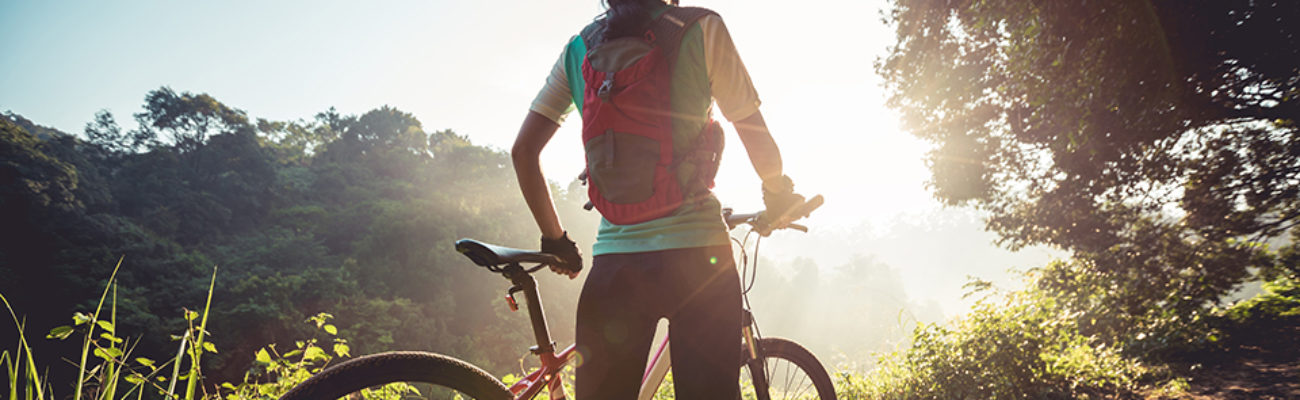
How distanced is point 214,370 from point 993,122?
27670 millimetres

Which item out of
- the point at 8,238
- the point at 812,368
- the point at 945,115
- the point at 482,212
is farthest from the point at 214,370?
the point at 945,115

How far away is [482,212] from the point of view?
34.3 m

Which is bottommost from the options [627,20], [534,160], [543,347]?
[543,347]

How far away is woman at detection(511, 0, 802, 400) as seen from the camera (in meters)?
1.13

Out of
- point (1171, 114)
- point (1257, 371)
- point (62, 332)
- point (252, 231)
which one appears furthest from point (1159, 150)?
point (252, 231)

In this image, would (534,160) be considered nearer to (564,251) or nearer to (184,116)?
(564,251)

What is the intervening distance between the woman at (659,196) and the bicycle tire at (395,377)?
0.39 m

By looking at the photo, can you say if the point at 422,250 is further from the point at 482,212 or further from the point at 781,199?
the point at 781,199

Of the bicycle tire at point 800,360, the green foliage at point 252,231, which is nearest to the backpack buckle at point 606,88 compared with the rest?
the bicycle tire at point 800,360

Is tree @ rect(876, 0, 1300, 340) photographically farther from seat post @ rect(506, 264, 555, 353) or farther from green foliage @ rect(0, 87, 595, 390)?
green foliage @ rect(0, 87, 595, 390)

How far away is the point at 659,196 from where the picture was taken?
1162mm

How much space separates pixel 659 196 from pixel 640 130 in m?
0.18

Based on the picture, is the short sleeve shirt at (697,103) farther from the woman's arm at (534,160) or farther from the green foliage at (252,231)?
the green foliage at (252,231)

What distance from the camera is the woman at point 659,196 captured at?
1130 millimetres
